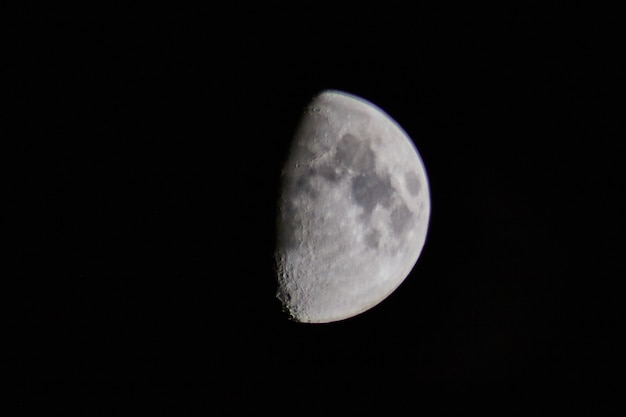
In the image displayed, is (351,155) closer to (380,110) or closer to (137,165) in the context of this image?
(380,110)

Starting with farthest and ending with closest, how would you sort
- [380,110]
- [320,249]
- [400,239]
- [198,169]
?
1. [380,110]
2. [400,239]
3. [320,249]
4. [198,169]

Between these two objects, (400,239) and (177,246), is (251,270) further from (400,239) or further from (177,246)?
(400,239)

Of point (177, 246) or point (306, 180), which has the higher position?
point (306, 180)

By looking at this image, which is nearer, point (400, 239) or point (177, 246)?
point (177, 246)

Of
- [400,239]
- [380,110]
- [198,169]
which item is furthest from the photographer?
[380,110]

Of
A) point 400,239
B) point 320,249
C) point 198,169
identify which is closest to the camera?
point 198,169

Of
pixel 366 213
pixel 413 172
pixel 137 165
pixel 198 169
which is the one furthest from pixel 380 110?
pixel 137 165

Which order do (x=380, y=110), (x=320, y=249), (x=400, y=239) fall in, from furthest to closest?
(x=380, y=110) < (x=400, y=239) < (x=320, y=249)

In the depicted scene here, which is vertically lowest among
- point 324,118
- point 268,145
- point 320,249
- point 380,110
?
point 320,249

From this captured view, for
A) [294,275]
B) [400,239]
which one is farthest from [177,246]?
[400,239]
